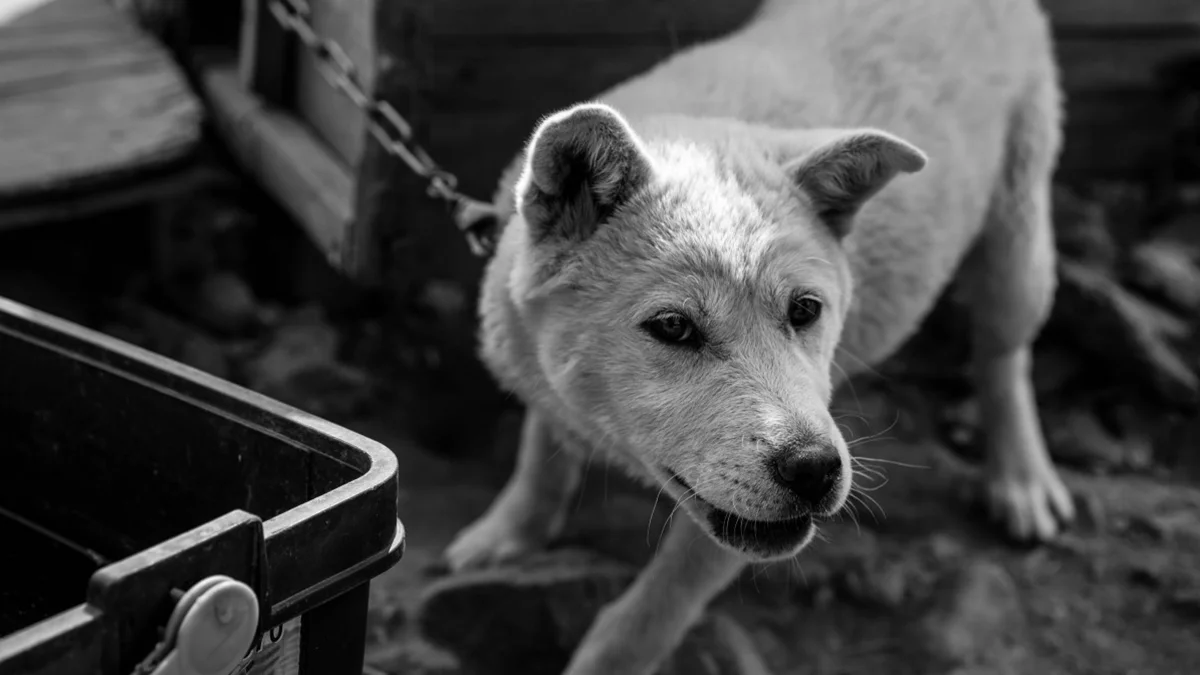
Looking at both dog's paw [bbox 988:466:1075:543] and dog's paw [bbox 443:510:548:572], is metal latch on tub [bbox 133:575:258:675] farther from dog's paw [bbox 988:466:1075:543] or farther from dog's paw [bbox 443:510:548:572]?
dog's paw [bbox 988:466:1075:543]

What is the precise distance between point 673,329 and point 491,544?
1376mm

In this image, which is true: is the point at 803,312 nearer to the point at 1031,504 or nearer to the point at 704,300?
the point at 704,300

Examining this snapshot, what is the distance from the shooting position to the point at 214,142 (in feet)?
16.7

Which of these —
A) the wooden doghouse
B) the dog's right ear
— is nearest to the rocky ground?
the wooden doghouse

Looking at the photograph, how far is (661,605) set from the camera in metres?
2.82

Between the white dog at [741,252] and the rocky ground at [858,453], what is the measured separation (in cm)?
30

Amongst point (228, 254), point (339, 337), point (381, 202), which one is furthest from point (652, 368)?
point (228, 254)

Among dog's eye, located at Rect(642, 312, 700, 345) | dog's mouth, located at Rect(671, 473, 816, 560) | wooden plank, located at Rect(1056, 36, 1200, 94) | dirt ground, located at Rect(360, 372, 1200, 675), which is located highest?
wooden plank, located at Rect(1056, 36, 1200, 94)

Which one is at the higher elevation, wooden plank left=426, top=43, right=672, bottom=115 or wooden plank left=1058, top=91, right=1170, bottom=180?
wooden plank left=426, top=43, right=672, bottom=115

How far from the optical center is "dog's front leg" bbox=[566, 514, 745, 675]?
2.81 m

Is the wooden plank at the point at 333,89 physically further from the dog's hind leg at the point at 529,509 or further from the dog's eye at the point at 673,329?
the dog's eye at the point at 673,329

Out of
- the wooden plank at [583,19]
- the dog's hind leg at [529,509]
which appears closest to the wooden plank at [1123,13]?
the wooden plank at [583,19]

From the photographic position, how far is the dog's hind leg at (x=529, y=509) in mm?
3465

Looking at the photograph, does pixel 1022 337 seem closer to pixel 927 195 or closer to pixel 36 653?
pixel 927 195
